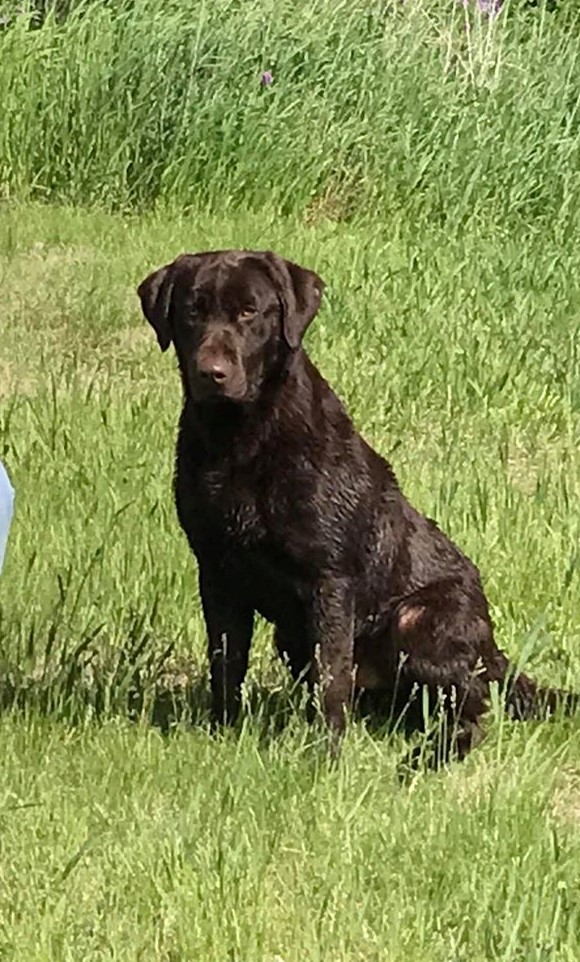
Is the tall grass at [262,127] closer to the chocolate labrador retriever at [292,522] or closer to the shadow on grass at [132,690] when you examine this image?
the shadow on grass at [132,690]

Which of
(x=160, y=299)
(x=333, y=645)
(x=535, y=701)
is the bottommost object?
(x=535, y=701)

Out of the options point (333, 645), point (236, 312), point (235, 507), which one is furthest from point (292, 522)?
point (236, 312)

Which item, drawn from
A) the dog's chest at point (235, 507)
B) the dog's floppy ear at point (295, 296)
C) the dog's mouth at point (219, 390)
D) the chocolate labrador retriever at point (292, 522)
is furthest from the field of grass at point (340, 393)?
the dog's floppy ear at point (295, 296)

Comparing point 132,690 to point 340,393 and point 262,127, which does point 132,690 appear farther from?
point 262,127

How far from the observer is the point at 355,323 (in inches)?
324

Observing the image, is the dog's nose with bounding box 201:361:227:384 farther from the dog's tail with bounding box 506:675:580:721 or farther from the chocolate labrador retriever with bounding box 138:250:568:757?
A: the dog's tail with bounding box 506:675:580:721

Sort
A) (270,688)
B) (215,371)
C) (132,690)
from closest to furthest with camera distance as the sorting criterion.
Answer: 1. (215,371)
2. (132,690)
3. (270,688)

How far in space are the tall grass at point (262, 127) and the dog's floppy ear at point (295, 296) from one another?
594 centimetres

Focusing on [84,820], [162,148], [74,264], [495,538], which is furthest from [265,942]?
[162,148]

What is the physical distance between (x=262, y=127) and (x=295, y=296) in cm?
636

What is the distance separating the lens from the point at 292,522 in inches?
163

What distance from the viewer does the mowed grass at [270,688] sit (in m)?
3.34

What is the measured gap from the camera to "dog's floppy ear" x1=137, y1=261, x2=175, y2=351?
426 centimetres

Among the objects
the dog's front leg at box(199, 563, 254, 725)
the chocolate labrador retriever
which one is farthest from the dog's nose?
the dog's front leg at box(199, 563, 254, 725)
